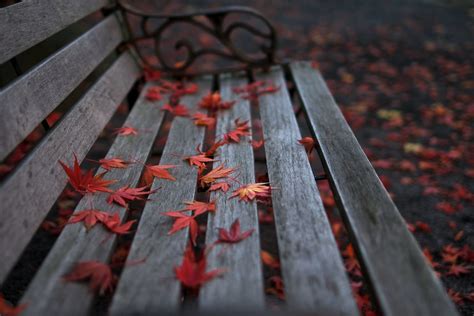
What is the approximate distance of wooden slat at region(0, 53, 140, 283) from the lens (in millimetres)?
935

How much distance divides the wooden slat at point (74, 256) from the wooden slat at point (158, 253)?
A: 0.07 m

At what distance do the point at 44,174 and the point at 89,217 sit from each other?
184 millimetres

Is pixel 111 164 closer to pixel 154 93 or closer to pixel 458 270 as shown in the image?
pixel 154 93

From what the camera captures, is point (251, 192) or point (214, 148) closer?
point (251, 192)

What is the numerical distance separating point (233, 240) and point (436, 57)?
4397 mm

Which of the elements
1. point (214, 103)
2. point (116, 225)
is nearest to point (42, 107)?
point (116, 225)

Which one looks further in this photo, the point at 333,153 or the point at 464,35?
the point at 464,35

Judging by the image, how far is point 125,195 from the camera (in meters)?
1.21

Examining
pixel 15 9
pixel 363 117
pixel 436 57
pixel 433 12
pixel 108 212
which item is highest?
pixel 433 12

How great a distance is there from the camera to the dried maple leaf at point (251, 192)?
47.1 inches

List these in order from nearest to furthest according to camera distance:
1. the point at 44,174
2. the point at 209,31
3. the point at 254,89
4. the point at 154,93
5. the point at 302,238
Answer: the point at 302,238
the point at 44,174
the point at 154,93
the point at 254,89
the point at 209,31

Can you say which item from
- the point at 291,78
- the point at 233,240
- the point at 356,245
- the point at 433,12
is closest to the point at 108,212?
the point at 233,240

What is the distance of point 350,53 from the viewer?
4.75 m

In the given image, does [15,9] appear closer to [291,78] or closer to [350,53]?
[291,78]
